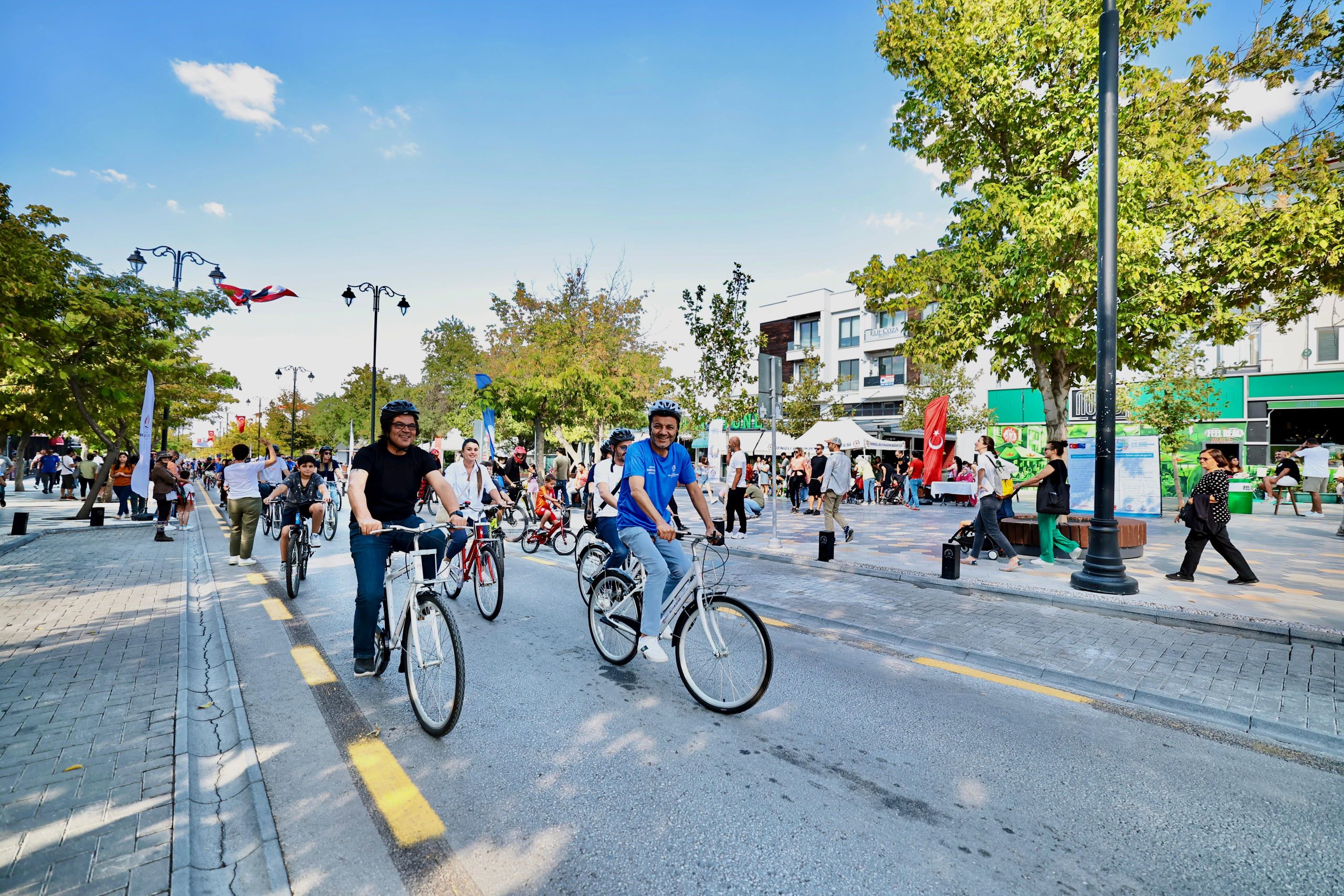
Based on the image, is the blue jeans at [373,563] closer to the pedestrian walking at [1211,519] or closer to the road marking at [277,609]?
the road marking at [277,609]

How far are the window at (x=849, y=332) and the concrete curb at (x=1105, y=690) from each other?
42.6 m

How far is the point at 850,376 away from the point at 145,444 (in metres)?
40.1

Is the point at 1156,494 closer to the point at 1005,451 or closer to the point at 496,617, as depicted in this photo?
the point at 1005,451

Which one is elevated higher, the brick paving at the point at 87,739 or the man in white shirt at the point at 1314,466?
the man in white shirt at the point at 1314,466

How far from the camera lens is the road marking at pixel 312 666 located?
4.66 metres

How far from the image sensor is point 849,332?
155 feet

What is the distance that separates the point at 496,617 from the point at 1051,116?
11.1 m

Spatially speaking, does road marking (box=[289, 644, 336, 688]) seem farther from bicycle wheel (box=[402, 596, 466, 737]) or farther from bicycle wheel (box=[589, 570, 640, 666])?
bicycle wheel (box=[589, 570, 640, 666])

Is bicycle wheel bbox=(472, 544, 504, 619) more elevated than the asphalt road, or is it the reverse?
bicycle wheel bbox=(472, 544, 504, 619)

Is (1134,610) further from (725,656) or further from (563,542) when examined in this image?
(563,542)

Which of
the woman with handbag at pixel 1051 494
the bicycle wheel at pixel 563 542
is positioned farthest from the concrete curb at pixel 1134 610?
the bicycle wheel at pixel 563 542

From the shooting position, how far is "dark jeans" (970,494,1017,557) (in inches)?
375

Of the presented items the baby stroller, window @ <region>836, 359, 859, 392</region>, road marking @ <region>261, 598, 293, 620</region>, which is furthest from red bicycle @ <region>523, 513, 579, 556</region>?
window @ <region>836, 359, 859, 392</region>

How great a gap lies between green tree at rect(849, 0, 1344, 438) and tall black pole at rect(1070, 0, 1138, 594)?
2.42m
